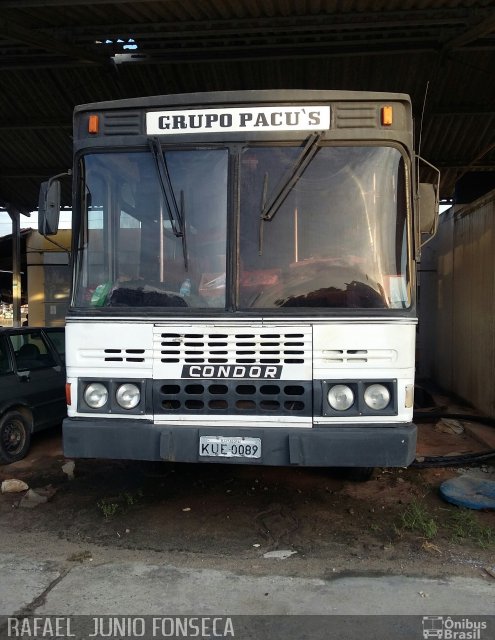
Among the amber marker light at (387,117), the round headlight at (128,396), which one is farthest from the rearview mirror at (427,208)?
the round headlight at (128,396)

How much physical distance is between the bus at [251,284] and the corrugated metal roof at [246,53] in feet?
10.2

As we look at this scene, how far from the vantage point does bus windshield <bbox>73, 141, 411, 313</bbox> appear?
4.19m

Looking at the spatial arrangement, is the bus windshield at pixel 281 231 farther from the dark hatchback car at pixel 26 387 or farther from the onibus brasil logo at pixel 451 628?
the dark hatchback car at pixel 26 387

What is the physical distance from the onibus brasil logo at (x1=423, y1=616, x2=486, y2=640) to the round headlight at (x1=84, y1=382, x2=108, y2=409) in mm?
2587

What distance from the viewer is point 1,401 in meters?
6.34

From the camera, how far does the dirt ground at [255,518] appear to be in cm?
421

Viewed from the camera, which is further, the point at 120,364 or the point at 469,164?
the point at 469,164

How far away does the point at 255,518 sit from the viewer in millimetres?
4914

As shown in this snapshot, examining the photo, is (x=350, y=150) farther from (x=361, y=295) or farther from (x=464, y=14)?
(x=464, y=14)

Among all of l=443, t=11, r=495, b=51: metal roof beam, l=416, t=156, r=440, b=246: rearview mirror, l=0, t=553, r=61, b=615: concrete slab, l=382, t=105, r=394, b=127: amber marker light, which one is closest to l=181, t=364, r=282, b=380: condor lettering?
l=416, t=156, r=440, b=246: rearview mirror

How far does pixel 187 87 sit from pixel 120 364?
20.7 feet

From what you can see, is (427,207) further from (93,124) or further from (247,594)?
(247,594)

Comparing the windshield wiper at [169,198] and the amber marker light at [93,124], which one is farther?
the amber marker light at [93,124]

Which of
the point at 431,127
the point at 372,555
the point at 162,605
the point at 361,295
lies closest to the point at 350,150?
the point at 361,295
